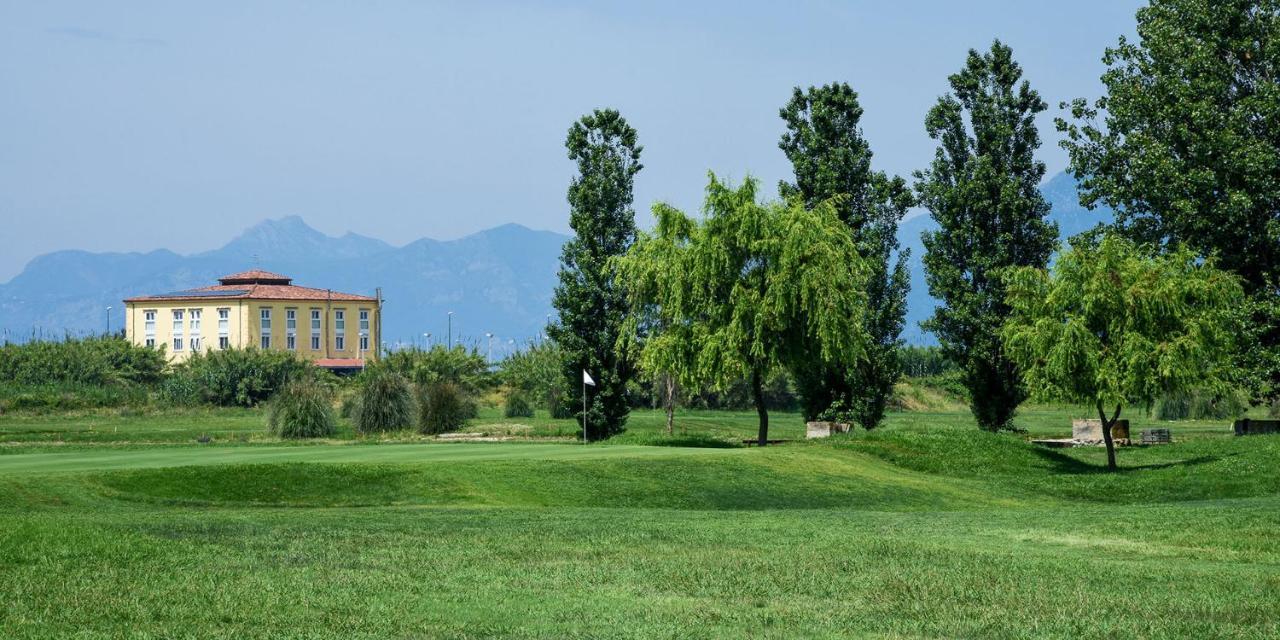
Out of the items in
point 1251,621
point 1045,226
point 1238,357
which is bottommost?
point 1251,621

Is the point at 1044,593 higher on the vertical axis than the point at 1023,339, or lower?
lower

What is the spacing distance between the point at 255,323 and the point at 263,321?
1251mm

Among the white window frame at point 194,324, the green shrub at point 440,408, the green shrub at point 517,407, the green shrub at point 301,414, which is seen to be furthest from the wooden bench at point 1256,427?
the white window frame at point 194,324

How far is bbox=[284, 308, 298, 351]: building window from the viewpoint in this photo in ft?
500

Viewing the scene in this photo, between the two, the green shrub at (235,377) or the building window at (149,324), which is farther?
the building window at (149,324)

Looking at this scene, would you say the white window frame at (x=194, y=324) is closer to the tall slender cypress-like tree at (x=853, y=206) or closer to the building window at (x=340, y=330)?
the building window at (x=340, y=330)

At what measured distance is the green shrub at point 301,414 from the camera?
173ft

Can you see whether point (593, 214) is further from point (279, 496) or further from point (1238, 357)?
point (279, 496)

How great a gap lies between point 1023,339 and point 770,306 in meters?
7.31

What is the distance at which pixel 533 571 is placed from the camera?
16828mm

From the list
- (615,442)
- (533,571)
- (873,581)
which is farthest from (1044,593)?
(615,442)

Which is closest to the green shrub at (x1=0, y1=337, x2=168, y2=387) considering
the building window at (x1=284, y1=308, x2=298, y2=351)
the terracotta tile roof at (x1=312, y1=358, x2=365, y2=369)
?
the terracotta tile roof at (x1=312, y1=358, x2=365, y2=369)

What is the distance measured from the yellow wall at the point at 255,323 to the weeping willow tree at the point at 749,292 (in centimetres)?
10629

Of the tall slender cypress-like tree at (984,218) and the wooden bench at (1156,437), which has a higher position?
the tall slender cypress-like tree at (984,218)
